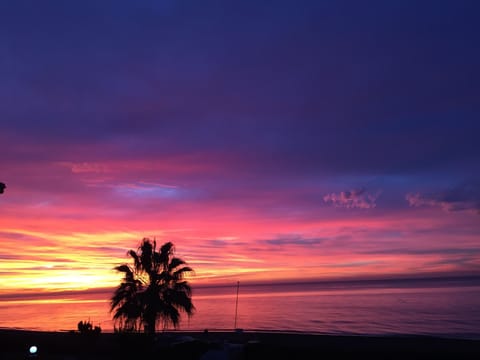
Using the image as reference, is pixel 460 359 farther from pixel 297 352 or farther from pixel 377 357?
pixel 297 352

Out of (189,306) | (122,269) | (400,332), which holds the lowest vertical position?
(400,332)

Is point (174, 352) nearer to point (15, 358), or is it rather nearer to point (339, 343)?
point (15, 358)

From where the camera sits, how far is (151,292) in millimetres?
24594

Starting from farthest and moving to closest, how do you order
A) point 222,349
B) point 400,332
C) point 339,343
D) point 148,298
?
point 400,332 → point 339,343 → point 148,298 → point 222,349

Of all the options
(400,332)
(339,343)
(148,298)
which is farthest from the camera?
(400,332)

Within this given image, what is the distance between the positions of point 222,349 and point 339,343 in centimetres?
1310

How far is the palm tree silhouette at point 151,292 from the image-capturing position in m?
24.3

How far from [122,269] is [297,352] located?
10.3 metres

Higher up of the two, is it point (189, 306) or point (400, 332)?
point (189, 306)

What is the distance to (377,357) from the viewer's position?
22422mm

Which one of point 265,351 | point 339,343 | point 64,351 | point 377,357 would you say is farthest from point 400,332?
point 64,351

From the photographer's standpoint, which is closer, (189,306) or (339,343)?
(189,306)

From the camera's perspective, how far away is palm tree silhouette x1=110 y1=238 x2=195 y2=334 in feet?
79.7

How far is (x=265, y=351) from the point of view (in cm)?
2139
